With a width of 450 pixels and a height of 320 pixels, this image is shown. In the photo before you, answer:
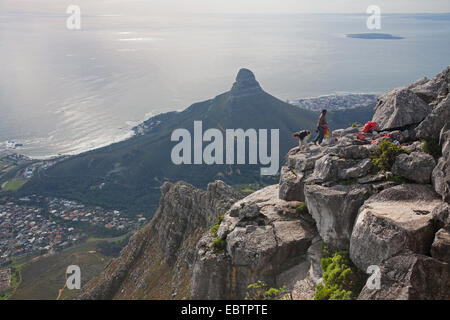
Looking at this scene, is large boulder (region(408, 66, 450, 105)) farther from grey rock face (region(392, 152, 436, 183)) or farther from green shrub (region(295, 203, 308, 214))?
green shrub (region(295, 203, 308, 214))

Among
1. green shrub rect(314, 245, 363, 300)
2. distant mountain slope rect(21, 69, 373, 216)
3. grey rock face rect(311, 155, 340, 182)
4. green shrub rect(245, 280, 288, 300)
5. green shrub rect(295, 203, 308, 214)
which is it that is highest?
grey rock face rect(311, 155, 340, 182)

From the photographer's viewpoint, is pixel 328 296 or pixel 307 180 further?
pixel 307 180

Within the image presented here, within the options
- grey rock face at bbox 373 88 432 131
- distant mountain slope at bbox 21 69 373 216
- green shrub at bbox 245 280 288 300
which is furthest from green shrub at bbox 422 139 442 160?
distant mountain slope at bbox 21 69 373 216

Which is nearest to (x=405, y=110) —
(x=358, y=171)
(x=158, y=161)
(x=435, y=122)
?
(x=435, y=122)

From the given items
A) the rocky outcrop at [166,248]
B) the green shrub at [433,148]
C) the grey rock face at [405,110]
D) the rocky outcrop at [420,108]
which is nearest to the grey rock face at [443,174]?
the green shrub at [433,148]

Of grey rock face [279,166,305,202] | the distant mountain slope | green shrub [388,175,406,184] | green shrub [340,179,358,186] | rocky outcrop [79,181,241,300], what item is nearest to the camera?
green shrub [388,175,406,184]

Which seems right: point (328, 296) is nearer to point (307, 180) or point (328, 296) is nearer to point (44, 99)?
point (307, 180)
